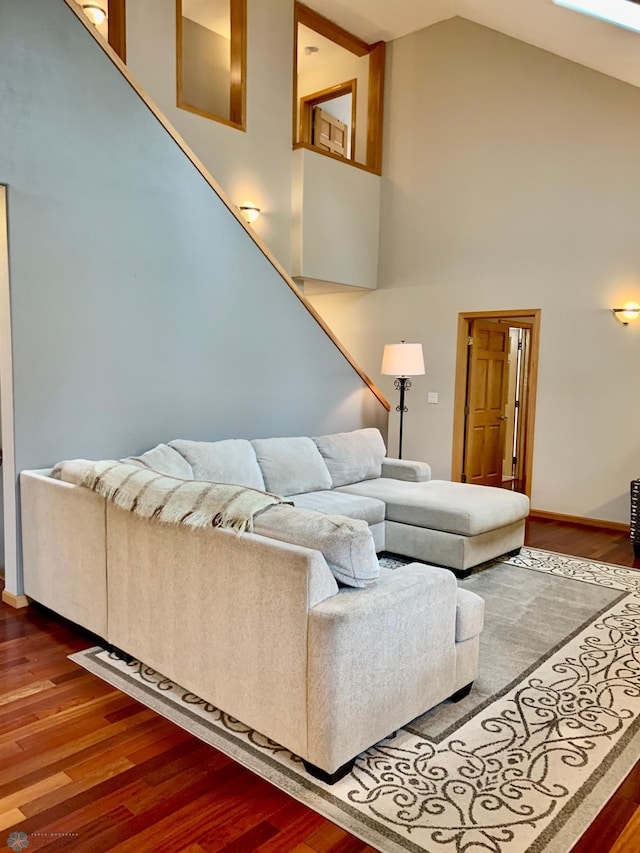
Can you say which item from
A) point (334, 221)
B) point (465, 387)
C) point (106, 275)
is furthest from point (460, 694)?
point (334, 221)

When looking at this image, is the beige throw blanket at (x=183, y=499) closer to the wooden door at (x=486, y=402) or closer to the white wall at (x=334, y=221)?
the white wall at (x=334, y=221)

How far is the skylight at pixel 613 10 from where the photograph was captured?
10.9 feet

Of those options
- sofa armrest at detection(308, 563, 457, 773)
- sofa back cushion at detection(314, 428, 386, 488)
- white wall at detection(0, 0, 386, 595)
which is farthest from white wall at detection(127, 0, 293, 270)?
sofa armrest at detection(308, 563, 457, 773)

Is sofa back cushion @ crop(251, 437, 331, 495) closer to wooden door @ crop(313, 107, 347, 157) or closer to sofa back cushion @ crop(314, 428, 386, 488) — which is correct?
sofa back cushion @ crop(314, 428, 386, 488)

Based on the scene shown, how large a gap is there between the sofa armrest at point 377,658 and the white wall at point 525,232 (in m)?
3.99

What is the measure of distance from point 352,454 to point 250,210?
2915mm

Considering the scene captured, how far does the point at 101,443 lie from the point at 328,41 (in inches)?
Answer: 235

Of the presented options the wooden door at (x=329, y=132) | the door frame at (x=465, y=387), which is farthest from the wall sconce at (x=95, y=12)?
the door frame at (x=465, y=387)

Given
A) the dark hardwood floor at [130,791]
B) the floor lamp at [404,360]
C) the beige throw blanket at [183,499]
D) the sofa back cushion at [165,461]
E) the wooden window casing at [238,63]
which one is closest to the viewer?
the dark hardwood floor at [130,791]

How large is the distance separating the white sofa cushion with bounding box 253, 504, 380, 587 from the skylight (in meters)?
3.25

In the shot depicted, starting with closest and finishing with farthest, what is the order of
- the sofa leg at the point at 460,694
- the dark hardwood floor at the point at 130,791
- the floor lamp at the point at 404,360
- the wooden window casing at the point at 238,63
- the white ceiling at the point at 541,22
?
the dark hardwood floor at the point at 130,791, the sofa leg at the point at 460,694, the white ceiling at the point at 541,22, the floor lamp at the point at 404,360, the wooden window casing at the point at 238,63

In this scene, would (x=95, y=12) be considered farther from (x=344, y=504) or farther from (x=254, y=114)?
(x=344, y=504)

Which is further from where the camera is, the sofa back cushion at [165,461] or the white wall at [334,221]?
the white wall at [334,221]

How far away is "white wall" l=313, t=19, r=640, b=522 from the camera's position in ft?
18.2
